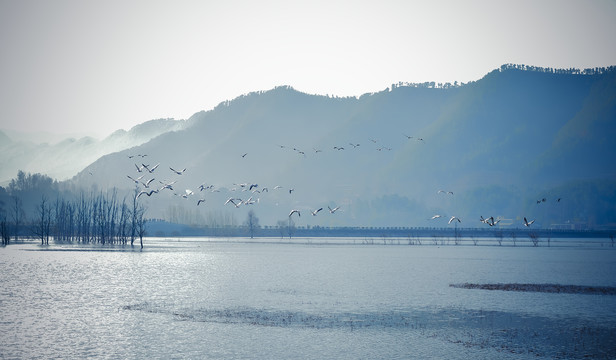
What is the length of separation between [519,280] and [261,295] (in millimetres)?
35819

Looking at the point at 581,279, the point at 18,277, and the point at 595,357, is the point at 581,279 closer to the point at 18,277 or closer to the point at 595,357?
the point at 595,357

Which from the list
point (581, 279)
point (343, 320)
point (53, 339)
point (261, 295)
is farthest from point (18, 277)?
point (581, 279)

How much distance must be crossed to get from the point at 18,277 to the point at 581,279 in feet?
228

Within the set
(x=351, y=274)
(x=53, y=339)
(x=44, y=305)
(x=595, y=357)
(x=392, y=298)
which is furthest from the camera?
(x=351, y=274)

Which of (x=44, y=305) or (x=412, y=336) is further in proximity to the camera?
(x=44, y=305)

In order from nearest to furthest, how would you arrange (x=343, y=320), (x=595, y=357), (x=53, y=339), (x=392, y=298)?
(x=595, y=357) < (x=53, y=339) < (x=343, y=320) < (x=392, y=298)

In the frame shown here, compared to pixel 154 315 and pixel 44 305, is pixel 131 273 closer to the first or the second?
pixel 44 305

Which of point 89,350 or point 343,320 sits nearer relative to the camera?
point 89,350

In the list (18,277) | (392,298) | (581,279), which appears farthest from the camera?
(581,279)

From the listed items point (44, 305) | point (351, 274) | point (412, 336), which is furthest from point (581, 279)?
point (44, 305)

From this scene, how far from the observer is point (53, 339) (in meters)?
37.6

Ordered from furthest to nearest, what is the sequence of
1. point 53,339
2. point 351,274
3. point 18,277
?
point 351,274 < point 18,277 < point 53,339

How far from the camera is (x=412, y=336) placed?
39875 mm

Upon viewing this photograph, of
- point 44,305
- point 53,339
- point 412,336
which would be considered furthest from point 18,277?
point 412,336
